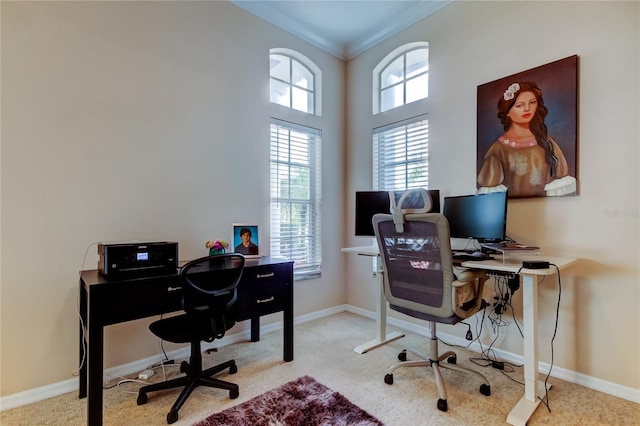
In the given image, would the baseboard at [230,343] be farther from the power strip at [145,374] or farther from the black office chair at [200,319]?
the black office chair at [200,319]

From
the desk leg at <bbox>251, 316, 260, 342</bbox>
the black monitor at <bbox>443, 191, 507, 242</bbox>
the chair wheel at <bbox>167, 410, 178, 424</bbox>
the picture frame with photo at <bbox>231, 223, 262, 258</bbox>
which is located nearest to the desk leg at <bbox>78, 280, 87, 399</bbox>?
the chair wheel at <bbox>167, 410, 178, 424</bbox>

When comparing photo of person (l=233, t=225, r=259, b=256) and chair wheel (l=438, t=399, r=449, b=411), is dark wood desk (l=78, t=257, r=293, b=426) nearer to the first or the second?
photo of person (l=233, t=225, r=259, b=256)

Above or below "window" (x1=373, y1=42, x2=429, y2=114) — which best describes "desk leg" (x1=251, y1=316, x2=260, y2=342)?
below

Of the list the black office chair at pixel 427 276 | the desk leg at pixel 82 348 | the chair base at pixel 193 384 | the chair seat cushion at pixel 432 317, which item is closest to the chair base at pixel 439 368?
the black office chair at pixel 427 276

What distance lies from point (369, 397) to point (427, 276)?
87cm

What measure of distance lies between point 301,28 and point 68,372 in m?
3.68

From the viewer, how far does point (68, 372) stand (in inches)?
81.0

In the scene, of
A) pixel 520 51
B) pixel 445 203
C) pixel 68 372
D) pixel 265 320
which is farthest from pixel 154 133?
pixel 520 51

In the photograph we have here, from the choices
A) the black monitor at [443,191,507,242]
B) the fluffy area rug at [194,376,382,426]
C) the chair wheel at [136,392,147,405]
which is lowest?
the fluffy area rug at [194,376,382,426]

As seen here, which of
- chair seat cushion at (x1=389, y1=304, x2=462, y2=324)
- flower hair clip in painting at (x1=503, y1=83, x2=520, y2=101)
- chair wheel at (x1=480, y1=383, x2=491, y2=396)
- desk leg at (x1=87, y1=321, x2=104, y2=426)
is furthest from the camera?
flower hair clip in painting at (x1=503, y1=83, x2=520, y2=101)

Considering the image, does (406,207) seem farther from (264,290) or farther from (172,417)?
(172,417)

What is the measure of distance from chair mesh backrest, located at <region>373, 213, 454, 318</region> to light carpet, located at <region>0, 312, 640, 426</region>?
57 centimetres

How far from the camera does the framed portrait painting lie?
2.16 meters

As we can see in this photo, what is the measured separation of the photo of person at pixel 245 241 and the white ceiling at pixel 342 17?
2.15 m
